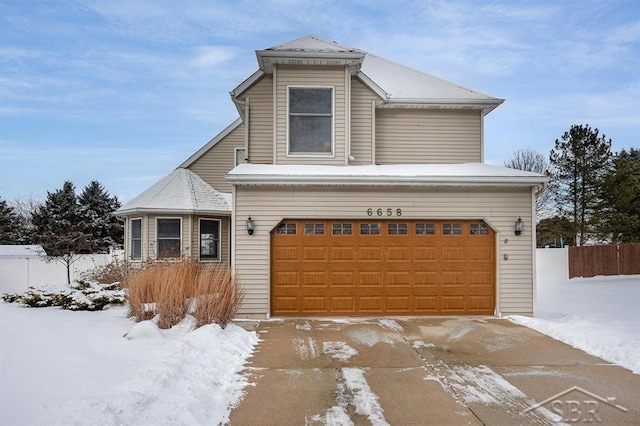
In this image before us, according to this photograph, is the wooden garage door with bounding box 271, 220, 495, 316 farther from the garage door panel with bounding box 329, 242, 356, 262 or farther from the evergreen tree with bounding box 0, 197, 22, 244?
the evergreen tree with bounding box 0, 197, 22, 244

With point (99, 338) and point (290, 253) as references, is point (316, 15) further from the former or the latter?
point (99, 338)

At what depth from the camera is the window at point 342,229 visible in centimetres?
1020

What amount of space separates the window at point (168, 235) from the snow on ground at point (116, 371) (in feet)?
19.8

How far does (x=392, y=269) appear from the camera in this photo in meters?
10.2

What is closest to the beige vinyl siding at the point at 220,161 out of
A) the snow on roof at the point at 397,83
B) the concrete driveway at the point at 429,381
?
the snow on roof at the point at 397,83

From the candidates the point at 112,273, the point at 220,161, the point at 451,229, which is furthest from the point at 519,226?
the point at 112,273

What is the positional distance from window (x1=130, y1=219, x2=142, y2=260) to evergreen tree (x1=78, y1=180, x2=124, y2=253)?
44.5 ft

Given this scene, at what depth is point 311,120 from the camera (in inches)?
455

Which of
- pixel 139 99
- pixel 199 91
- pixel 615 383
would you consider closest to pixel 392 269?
pixel 615 383

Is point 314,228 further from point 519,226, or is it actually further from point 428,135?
point 428,135

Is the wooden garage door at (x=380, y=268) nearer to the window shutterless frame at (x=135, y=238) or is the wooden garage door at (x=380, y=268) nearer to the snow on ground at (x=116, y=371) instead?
the snow on ground at (x=116, y=371)

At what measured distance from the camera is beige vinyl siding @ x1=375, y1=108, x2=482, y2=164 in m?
12.7

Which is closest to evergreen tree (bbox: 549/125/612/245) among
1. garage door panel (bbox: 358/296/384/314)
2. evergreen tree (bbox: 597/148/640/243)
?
evergreen tree (bbox: 597/148/640/243)

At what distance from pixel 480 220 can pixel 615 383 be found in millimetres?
5238
